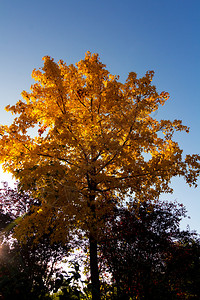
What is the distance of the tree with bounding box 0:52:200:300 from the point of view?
6547 millimetres

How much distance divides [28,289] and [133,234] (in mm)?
7031

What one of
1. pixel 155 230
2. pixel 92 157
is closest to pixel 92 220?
pixel 92 157

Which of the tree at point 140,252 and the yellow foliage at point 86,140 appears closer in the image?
the yellow foliage at point 86,140

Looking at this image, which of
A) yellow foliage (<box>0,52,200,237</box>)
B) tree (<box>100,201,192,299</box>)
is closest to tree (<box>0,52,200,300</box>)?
yellow foliage (<box>0,52,200,237</box>)

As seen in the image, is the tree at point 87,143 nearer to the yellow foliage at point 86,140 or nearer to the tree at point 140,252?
the yellow foliage at point 86,140

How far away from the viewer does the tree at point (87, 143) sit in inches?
258

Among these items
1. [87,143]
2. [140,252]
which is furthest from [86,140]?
[140,252]

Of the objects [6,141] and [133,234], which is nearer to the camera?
[6,141]

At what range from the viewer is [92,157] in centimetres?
792

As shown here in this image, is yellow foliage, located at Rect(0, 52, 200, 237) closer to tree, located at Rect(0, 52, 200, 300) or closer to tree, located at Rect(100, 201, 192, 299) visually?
tree, located at Rect(0, 52, 200, 300)

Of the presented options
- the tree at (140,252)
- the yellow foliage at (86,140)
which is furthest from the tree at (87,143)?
the tree at (140,252)

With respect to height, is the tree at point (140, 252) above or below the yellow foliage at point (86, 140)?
below

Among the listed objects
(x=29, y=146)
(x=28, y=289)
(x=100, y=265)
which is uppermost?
(x=29, y=146)

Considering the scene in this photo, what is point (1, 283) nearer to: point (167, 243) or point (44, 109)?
point (44, 109)
